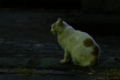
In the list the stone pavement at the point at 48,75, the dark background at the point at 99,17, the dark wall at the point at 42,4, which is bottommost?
the dark wall at the point at 42,4

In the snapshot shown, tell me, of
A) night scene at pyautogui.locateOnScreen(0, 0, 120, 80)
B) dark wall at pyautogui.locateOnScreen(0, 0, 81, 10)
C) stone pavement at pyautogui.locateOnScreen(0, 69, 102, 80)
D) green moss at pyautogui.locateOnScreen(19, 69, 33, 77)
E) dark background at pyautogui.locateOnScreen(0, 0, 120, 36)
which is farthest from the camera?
dark wall at pyautogui.locateOnScreen(0, 0, 81, 10)

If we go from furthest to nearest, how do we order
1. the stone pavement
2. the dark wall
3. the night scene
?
1. the dark wall
2. the night scene
3. the stone pavement

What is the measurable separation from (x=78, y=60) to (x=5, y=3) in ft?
36.0

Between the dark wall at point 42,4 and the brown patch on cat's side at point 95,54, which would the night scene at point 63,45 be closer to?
the brown patch on cat's side at point 95,54

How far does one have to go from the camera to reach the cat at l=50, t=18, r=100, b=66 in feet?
16.4

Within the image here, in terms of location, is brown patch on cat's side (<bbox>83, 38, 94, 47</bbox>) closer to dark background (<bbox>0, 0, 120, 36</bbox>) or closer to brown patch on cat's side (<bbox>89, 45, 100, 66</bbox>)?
brown patch on cat's side (<bbox>89, 45, 100, 66</bbox>)

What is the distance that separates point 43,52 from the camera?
22.0 ft

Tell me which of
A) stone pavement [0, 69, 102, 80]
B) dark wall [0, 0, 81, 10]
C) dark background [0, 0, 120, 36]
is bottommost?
dark wall [0, 0, 81, 10]

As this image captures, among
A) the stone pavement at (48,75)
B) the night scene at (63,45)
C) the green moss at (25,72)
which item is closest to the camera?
the stone pavement at (48,75)

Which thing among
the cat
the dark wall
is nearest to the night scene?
the cat

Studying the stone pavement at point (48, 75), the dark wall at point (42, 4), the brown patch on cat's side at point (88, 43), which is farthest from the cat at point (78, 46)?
the dark wall at point (42, 4)

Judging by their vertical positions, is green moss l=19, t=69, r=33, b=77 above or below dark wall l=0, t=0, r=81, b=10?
above

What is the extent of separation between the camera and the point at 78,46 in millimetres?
5027

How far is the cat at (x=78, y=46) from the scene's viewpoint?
5008 mm
